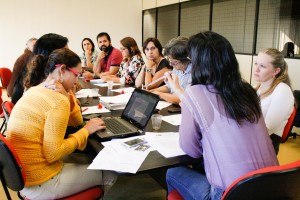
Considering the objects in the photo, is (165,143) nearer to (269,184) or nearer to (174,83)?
(269,184)

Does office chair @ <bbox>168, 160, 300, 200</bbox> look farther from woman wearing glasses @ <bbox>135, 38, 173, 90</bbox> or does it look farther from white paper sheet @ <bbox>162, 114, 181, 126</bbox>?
woman wearing glasses @ <bbox>135, 38, 173, 90</bbox>

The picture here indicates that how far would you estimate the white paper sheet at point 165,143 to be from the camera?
1258 millimetres

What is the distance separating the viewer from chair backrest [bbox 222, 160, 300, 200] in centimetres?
84

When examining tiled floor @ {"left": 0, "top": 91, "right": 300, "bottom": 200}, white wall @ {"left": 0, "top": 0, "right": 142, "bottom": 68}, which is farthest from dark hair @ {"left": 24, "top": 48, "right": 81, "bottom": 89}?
white wall @ {"left": 0, "top": 0, "right": 142, "bottom": 68}

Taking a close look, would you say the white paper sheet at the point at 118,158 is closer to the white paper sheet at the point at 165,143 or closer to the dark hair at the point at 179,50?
the white paper sheet at the point at 165,143

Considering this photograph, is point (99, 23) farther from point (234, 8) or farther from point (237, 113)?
point (237, 113)

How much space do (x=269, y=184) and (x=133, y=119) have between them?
94 cm

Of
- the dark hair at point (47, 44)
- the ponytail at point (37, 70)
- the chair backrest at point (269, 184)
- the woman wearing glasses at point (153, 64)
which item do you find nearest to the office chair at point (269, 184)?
the chair backrest at point (269, 184)

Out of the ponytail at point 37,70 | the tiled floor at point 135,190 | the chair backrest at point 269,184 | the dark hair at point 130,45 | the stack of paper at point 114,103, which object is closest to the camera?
the chair backrest at point 269,184

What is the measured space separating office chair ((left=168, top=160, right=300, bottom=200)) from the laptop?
70 centimetres

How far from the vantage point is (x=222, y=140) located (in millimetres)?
1070

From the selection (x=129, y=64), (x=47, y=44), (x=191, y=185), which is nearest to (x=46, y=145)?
(x=191, y=185)

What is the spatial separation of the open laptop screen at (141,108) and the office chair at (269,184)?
72cm

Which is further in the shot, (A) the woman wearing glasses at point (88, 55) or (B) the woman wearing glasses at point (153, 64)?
(A) the woman wearing glasses at point (88, 55)
